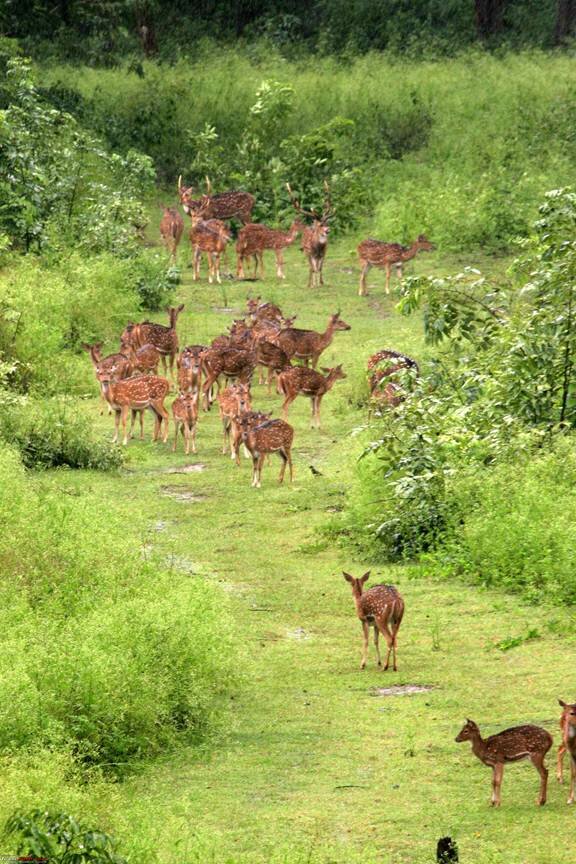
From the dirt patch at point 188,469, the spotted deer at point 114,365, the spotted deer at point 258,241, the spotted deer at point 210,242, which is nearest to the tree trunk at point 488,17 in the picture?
the spotted deer at point 258,241

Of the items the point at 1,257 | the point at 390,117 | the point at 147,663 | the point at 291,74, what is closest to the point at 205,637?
the point at 147,663

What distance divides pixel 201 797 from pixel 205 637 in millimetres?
1881

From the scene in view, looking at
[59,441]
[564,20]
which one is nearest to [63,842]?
[59,441]

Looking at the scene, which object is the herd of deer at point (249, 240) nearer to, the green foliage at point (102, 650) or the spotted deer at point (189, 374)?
the spotted deer at point (189, 374)

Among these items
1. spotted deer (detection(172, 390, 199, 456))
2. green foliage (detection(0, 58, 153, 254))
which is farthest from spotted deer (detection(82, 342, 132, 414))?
green foliage (detection(0, 58, 153, 254))

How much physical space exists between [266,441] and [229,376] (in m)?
3.56

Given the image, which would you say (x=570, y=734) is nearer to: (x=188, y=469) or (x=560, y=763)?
(x=560, y=763)

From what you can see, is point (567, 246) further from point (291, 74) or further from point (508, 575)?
point (291, 74)

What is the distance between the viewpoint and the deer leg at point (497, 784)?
10938mm

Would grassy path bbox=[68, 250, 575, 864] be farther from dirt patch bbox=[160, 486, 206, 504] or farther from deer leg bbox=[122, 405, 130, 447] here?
deer leg bbox=[122, 405, 130, 447]

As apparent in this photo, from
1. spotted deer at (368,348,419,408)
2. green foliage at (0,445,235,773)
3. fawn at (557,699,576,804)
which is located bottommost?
spotted deer at (368,348,419,408)

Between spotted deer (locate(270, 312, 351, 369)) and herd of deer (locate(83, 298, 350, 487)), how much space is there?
0.01m

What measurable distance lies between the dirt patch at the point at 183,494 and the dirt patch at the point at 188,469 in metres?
0.66

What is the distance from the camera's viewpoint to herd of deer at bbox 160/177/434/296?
3031 centimetres
